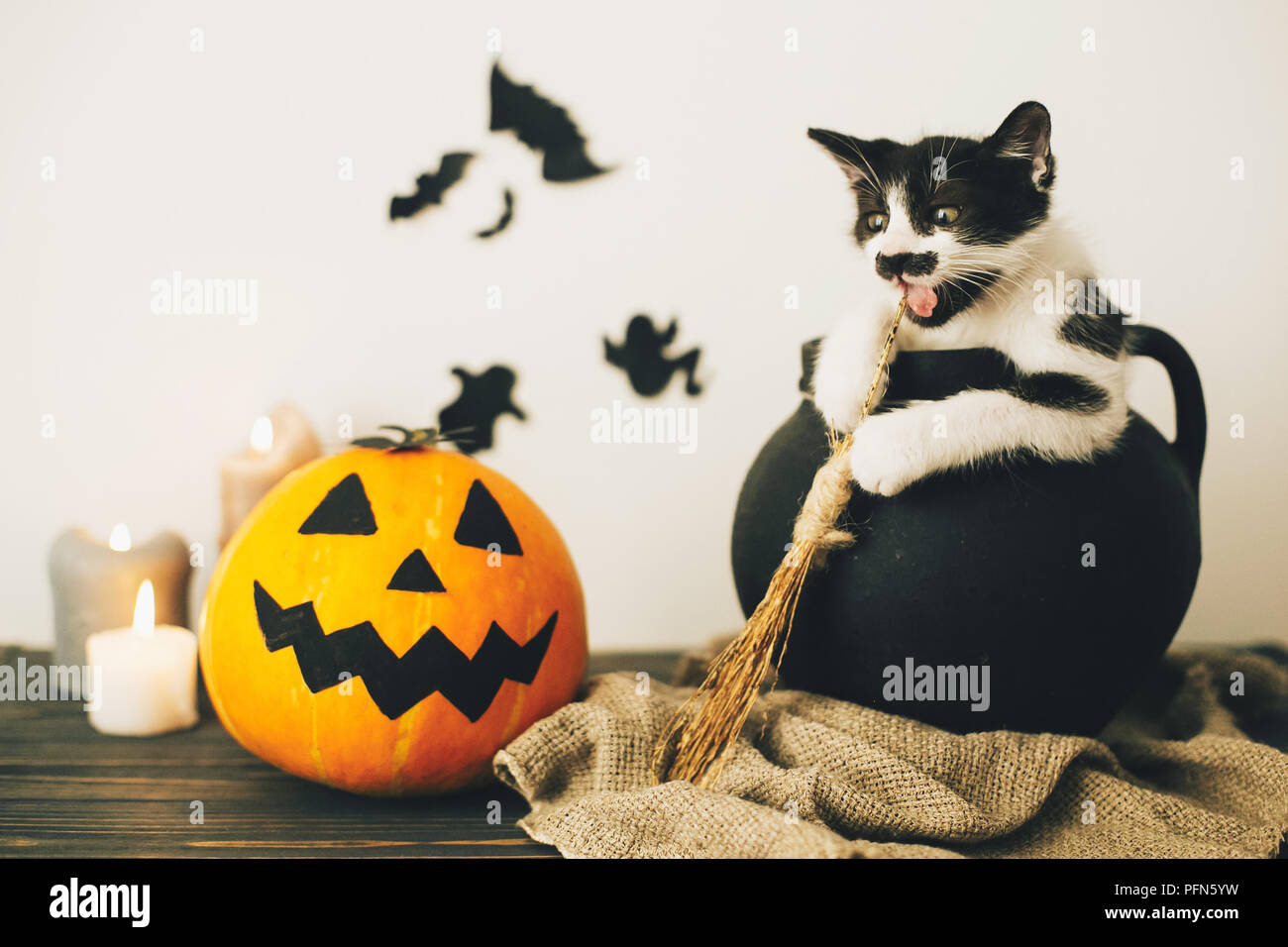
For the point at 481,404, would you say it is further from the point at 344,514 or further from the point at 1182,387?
the point at 1182,387

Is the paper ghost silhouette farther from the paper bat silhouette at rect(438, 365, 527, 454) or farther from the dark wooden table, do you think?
the dark wooden table

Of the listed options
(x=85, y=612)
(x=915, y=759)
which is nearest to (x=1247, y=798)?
(x=915, y=759)

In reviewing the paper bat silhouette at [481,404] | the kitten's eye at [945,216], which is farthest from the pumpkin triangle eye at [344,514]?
the kitten's eye at [945,216]

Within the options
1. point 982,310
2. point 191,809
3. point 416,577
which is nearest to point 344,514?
point 416,577

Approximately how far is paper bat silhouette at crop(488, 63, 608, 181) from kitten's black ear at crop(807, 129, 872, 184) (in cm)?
→ 55

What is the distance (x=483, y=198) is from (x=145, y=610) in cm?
73

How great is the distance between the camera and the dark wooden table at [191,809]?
0.70 metres

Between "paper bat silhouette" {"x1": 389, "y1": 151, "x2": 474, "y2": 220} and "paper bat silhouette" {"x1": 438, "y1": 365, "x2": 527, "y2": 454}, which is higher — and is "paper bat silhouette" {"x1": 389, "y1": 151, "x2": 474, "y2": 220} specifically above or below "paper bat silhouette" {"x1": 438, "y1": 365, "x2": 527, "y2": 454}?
above

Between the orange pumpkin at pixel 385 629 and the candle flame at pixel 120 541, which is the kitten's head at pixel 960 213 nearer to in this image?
the orange pumpkin at pixel 385 629

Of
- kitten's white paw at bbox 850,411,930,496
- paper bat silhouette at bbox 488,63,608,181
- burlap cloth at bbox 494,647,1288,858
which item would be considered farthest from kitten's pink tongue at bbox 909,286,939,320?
paper bat silhouette at bbox 488,63,608,181

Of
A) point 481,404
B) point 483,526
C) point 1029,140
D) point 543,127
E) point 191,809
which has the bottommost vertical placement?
point 191,809

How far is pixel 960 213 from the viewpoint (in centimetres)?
78

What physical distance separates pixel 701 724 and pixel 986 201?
1.78 feet

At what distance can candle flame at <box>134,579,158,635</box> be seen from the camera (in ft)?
3.22
